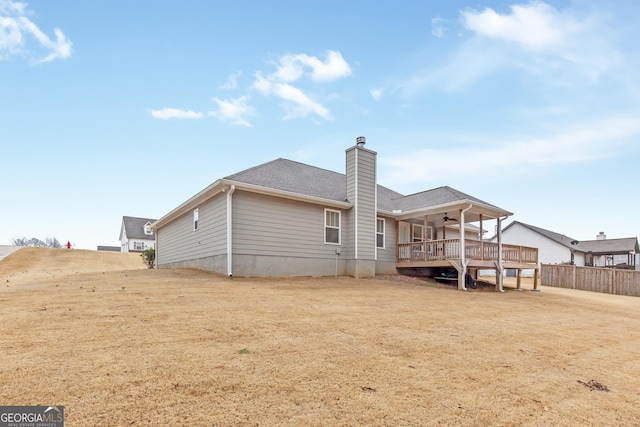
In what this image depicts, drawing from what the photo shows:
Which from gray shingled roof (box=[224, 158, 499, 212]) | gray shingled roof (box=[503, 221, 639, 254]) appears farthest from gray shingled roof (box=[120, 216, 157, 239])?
gray shingled roof (box=[503, 221, 639, 254])

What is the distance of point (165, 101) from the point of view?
1477 centimetres

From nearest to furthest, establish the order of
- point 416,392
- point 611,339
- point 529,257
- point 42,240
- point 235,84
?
point 416,392, point 611,339, point 235,84, point 529,257, point 42,240

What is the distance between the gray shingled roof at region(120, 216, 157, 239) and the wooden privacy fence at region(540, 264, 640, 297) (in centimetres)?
4612

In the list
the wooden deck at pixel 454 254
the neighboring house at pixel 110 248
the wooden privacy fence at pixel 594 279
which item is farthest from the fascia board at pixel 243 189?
the neighboring house at pixel 110 248

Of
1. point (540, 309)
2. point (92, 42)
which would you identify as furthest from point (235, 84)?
point (540, 309)

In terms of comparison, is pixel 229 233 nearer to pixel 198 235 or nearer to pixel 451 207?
pixel 198 235

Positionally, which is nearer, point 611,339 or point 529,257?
point 611,339

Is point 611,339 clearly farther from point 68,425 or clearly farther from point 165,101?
point 165,101

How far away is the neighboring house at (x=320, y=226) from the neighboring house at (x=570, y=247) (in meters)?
19.5

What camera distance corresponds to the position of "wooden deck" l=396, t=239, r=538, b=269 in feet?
48.6

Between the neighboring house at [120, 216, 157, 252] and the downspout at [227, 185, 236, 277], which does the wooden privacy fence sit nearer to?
the downspout at [227, 185, 236, 277]

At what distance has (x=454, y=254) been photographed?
15070mm

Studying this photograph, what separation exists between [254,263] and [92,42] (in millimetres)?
9499

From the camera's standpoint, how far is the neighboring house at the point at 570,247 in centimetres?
3356
